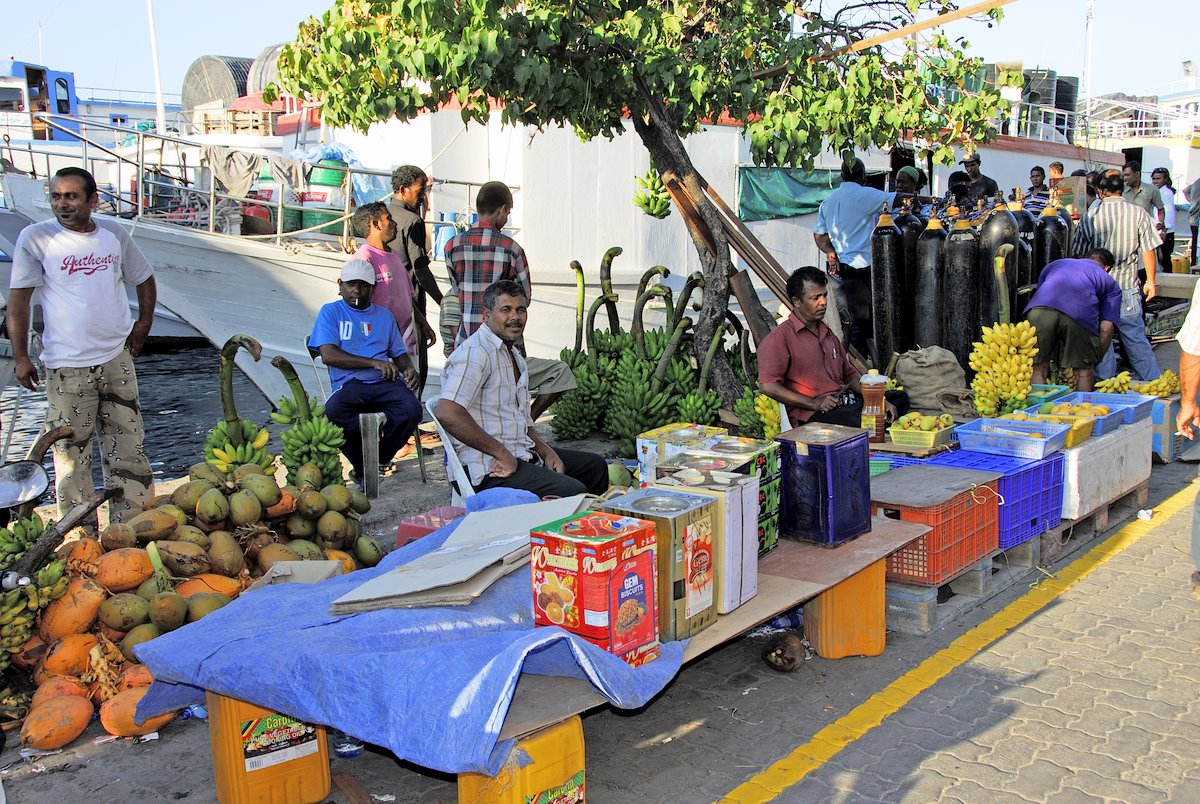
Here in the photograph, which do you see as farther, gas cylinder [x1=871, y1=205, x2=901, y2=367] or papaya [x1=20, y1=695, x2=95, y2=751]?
gas cylinder [x1=871, y1=205, x2=901, y2=367]

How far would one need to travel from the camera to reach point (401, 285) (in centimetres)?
734

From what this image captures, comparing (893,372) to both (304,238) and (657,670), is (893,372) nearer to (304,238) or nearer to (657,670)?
(657,670)

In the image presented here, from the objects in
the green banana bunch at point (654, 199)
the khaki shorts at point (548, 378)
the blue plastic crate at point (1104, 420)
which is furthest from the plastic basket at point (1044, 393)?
the green banana bunch at point (654, 199)

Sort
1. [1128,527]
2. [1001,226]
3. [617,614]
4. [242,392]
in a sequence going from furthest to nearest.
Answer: [242,392]
[1001,226]
[1128,527]
[617,614]

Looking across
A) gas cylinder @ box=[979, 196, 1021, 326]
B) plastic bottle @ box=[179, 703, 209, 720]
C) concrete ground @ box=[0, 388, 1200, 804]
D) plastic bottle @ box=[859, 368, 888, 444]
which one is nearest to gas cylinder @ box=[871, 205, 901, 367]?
Result: gas cylinder @ box=[979, 196, 1021, 326]

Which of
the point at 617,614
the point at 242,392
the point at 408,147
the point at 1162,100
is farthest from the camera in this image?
the point at 1162,100

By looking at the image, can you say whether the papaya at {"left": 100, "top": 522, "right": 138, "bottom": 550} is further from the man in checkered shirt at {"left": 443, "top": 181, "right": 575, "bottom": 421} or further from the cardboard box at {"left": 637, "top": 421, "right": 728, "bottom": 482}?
the man in checkered shirt at {"left": 443, "top": 181, "right": 575, "bottom": 421}

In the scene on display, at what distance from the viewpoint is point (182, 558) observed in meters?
4.41

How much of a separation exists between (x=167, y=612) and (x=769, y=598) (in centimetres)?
241

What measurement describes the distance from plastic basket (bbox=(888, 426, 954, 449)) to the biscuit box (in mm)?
3290

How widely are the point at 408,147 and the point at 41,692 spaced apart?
10.1 m

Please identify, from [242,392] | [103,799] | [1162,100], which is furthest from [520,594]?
[1162,100]

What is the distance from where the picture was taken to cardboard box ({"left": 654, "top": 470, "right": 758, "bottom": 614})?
139 inches

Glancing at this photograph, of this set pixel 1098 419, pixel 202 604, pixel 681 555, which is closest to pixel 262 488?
pixel 202 604
